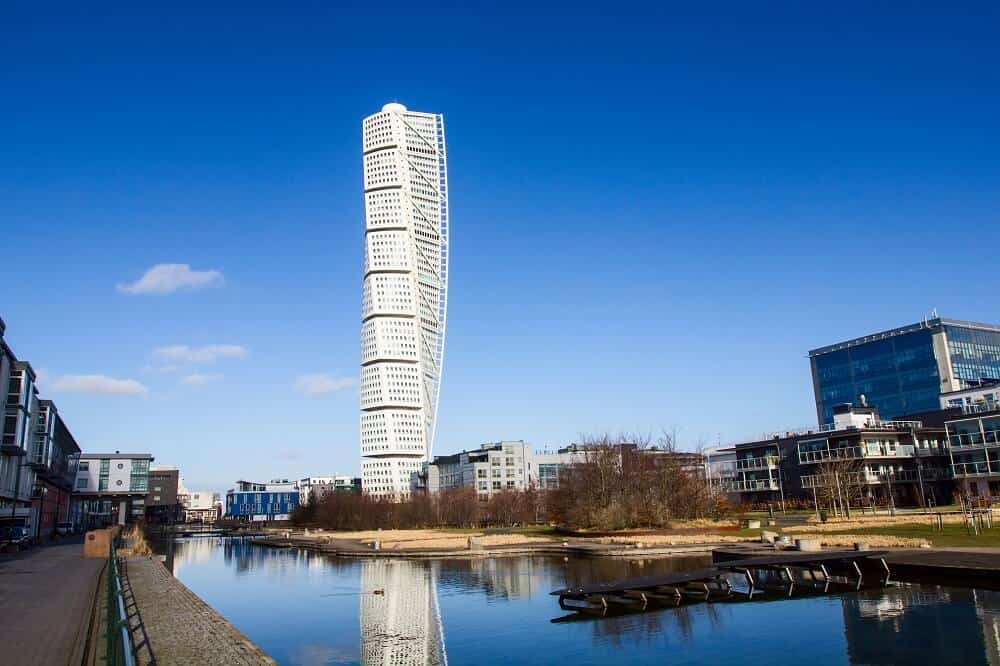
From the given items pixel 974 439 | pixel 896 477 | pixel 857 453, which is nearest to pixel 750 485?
pixel 857 453

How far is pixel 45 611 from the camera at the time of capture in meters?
24.2

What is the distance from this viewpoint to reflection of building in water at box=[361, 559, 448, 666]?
66.5 feet

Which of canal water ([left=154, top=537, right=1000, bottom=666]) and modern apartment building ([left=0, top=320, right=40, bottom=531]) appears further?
modern apartment building ([left=0, top=320, right=40, bottom=531])

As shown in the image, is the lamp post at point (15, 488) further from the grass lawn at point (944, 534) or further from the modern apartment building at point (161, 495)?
the modern apartment building at point (161, 495)

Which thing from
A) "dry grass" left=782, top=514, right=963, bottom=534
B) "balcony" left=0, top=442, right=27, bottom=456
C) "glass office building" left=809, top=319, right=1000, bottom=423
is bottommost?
"dry grass" left=782, top=514, right=963, bottom=534

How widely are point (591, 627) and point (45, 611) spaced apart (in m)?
17.5

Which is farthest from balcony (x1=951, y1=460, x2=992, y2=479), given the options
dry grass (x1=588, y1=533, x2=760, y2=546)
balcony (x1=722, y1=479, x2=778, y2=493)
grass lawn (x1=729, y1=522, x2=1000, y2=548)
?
dry grass (x1=588, y1=533, x2=760, y2=546)

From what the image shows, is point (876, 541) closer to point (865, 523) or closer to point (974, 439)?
point (865, 523)

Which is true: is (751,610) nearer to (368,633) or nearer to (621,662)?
(621,662)

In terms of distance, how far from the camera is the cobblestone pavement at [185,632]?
1792 cm

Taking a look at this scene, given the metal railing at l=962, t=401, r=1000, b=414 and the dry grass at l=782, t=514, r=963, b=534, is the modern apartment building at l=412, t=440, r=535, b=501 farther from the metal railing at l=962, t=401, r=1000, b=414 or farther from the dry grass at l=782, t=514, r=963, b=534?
the dry grass at l=782, t=514, r=963, b=534

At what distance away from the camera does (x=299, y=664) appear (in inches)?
785

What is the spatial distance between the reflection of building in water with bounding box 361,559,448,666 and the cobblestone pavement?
3.32 meters

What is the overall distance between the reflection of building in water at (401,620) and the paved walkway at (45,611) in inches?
292
